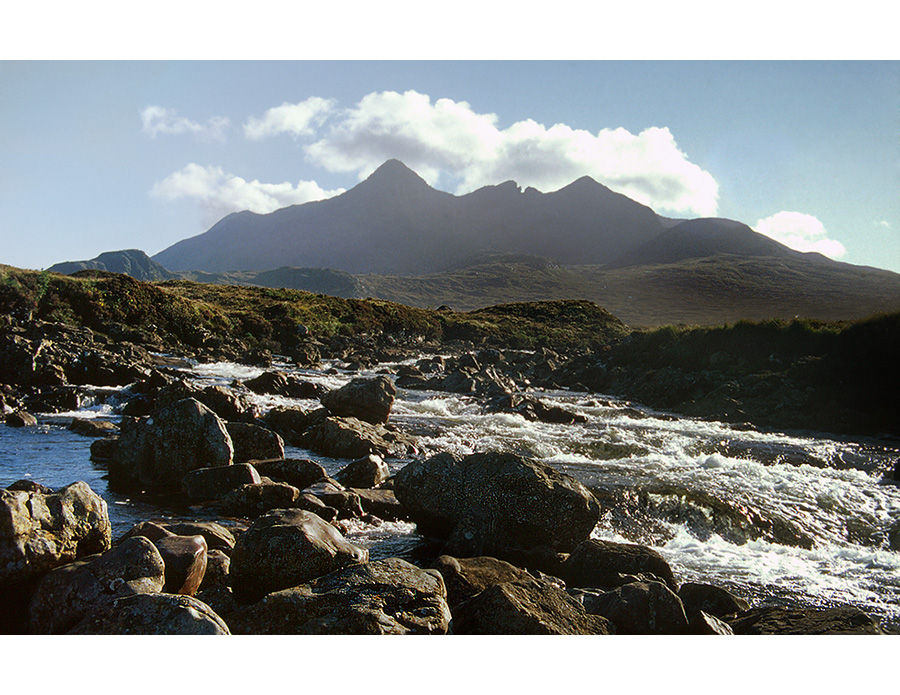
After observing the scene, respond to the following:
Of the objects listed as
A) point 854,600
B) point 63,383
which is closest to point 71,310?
point 63,383

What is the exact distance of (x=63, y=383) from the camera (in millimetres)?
21500

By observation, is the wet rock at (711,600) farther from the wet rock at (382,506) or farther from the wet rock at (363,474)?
the wet rock at (363,474)

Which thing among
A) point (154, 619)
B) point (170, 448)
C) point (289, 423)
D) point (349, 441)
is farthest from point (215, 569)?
point (289, 423)

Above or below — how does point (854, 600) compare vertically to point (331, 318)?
below

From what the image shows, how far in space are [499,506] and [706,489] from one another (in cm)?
719

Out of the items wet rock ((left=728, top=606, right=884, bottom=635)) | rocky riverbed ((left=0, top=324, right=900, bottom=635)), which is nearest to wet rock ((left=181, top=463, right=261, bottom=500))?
rocky riverbed ((left=0, top=324, right=900, bottom=635))

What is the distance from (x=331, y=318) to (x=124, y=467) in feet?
161

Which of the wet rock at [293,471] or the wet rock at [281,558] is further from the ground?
the wet rock at [281,558]

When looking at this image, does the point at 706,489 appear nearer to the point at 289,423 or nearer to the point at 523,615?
the point at 523,615

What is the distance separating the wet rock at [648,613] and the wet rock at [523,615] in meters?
0.22

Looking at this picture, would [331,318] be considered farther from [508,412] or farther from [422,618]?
[422,618]

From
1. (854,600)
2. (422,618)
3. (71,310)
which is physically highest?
(71,310)

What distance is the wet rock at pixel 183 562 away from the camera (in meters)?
6.27

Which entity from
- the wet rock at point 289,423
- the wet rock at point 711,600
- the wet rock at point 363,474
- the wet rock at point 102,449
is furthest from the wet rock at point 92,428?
the wet rock at point 711,600
